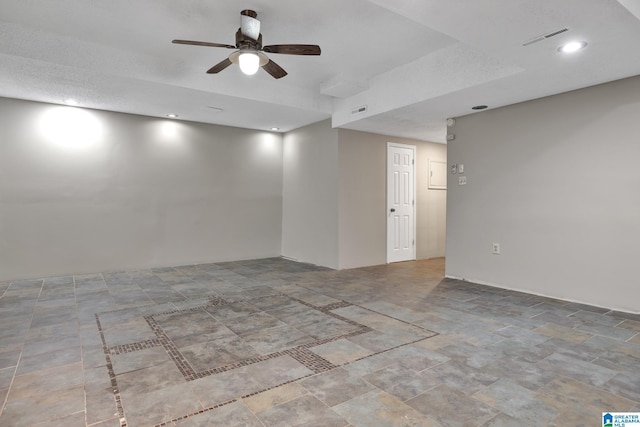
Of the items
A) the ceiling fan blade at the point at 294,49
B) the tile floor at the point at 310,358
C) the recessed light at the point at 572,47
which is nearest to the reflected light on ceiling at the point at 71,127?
the tile floor at the point at 310,358

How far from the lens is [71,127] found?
5109mm

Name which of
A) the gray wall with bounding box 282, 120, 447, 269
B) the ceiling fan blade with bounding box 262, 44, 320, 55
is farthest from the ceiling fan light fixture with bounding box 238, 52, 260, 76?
the gray wall with bounding box 282, 120, 447, 269

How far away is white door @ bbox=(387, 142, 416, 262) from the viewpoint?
6234mm

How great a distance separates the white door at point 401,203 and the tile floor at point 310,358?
2.07 m

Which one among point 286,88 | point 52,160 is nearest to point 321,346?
point 286,88

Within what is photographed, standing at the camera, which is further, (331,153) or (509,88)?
(331,153)

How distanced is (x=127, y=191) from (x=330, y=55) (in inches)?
150

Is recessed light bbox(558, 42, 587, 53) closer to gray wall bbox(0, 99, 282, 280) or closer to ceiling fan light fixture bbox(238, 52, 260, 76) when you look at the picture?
ceiling fan light fixture bbox(238, 52, 260, 76)

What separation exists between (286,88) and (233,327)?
131 inches

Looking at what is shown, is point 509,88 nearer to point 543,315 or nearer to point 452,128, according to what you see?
point 452,128

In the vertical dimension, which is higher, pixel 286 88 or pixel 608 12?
pixel 286 88

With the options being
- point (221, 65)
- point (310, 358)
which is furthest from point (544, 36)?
point (310, 358)

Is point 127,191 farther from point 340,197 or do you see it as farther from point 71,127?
point 340,197

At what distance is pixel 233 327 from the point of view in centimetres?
307
